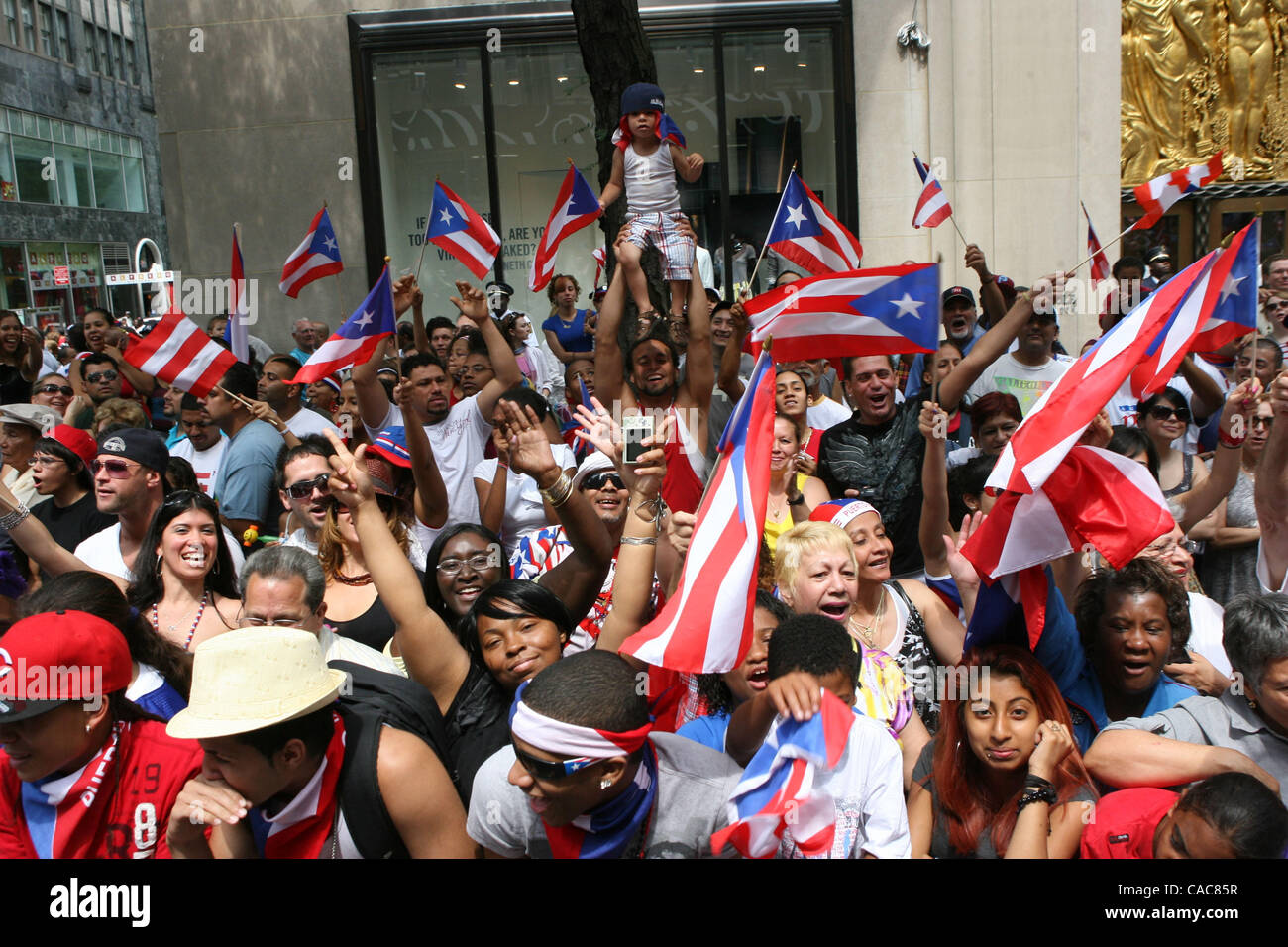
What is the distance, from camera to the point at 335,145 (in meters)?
12.6

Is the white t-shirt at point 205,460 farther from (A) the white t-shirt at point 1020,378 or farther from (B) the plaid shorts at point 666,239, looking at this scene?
(A) the white t-shirt at point 1020,378

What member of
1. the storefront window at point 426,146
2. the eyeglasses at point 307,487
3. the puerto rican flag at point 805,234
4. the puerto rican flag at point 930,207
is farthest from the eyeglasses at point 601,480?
the storefront window at point 426,146

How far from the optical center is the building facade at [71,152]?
3603cm

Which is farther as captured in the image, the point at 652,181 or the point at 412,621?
the point at 652,181

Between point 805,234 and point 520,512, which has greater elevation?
point 805,234

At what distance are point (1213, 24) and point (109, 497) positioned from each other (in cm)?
1479

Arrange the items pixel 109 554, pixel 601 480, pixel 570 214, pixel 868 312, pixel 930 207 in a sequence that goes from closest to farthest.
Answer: pixel 868 312 < pixel 601 480 < pixel 109 554 < pixel 930 207 < pixel 570 214

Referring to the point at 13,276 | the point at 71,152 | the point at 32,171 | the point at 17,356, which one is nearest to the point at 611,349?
the point at 17,356

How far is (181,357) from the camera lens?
5949 millimetres

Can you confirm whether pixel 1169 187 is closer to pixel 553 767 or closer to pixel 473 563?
pixel 473 563

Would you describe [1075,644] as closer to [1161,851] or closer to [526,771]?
[1161,851]

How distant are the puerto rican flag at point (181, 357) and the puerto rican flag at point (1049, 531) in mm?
4432

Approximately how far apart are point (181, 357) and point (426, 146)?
7.83m
